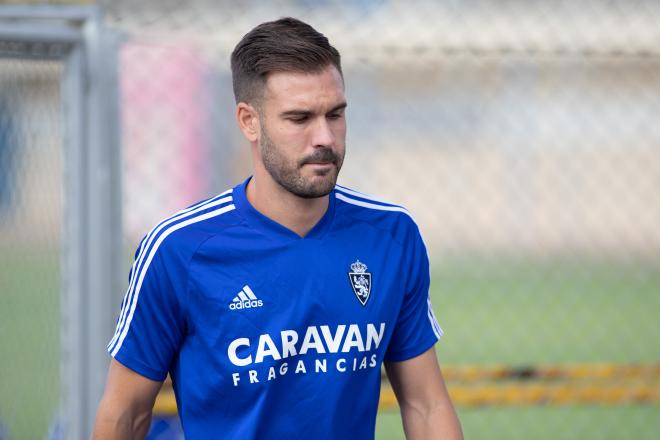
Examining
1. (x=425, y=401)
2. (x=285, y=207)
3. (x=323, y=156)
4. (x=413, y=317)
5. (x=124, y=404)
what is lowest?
(x=425, y=401)

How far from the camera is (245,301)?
2658mm

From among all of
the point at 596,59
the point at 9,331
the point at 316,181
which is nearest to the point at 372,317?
the point at 316,181

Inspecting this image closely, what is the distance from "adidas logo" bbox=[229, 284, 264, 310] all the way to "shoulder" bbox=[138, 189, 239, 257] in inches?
7.0

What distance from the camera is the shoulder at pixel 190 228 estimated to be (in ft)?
8.70

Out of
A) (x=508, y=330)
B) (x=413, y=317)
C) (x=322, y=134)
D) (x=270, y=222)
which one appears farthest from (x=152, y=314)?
(x=508, y=330)

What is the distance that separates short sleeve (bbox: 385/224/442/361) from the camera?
287 centimetres

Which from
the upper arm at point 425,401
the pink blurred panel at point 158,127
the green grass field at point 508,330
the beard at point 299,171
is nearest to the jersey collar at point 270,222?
the beard at point 299,171

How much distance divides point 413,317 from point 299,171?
0.59m

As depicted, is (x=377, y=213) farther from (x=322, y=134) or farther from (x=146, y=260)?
(x=146, y=260)

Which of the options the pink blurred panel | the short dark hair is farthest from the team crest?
the pink blurred panel

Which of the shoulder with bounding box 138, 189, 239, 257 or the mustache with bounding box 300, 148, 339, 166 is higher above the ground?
the mustache with bounding box 300, 148, 339, 166

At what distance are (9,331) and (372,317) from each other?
5.21 feet

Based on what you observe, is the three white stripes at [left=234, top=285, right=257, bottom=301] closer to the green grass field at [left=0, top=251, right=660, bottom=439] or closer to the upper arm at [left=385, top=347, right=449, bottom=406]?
the upper arm at [left=385, top=347, right=449, bottom=406]

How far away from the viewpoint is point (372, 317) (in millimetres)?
2734
